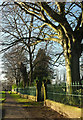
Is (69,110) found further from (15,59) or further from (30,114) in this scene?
(15,59)

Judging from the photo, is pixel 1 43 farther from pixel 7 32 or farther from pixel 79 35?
pixel 79 35

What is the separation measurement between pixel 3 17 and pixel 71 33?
28.5ft

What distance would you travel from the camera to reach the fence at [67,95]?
6984 mm

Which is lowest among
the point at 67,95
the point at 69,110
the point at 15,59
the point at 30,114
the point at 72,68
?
the point at 30,114

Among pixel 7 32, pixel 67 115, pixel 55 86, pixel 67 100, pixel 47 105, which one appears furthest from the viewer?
pixel 7 32

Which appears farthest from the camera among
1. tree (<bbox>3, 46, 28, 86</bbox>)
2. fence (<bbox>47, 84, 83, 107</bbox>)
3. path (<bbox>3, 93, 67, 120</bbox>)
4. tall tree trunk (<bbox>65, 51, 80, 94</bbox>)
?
tree (<bbox>3, 46, 28, 86</bbox>)

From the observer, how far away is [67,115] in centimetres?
683

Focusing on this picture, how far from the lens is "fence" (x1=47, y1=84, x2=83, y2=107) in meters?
6.98

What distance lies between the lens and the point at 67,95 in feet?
25.9

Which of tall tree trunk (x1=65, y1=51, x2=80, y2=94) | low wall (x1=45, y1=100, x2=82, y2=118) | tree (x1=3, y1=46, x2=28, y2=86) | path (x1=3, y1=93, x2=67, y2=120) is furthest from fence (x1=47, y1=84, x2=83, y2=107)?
tree (x1=3, y1=46, x2=28, y2=86)

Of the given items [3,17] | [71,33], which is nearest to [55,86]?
[71,33]

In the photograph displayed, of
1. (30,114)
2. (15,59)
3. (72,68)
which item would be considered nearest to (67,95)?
(30,114)

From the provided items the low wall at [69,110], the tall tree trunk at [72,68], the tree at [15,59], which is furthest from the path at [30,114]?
the tree at [15,59]

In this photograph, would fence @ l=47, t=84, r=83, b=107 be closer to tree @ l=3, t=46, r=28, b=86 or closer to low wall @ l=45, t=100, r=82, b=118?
low wall @ l=45, t=100, r=82, b=118
